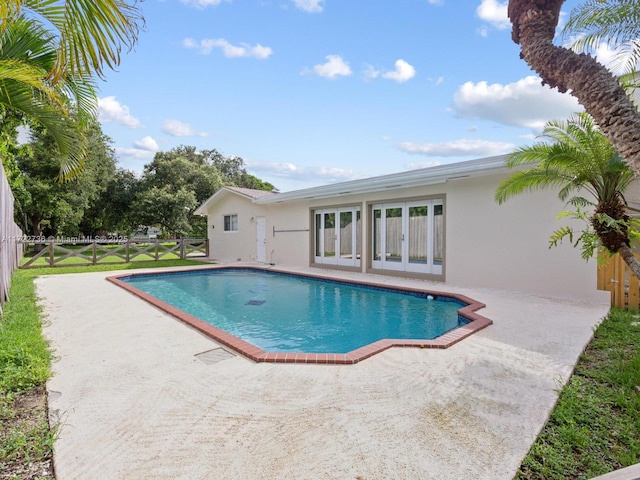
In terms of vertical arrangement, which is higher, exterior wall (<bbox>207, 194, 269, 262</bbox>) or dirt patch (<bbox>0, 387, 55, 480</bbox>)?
exterior wall (<bbox>207, 194, 269, 262</bbox>)

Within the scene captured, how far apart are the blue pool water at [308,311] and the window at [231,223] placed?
279 inches

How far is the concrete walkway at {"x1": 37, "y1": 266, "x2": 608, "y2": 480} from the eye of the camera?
8.11 feet

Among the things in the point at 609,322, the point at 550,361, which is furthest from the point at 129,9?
the point at 609,322

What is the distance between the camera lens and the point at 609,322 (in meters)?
6.02

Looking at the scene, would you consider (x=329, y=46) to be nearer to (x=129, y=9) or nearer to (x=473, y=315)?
(x=473, y=315)

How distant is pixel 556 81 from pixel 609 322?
14.6 feet

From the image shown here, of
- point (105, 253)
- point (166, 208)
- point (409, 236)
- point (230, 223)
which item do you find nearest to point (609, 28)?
point (409, 236)

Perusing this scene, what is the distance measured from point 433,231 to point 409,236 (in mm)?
916

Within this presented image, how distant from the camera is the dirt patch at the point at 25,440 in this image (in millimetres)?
2385

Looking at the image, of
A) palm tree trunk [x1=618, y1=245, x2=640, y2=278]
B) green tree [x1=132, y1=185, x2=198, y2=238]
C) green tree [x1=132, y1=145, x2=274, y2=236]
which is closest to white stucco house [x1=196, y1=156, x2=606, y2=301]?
palm tree trunk [x1=618, y1=245, x2=640, y2=278]

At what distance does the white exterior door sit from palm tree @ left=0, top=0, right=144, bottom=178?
12.7 metres

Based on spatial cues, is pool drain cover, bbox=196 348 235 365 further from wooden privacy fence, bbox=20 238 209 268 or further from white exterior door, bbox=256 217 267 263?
wooden privacy fence, bbox=20 238 209 268

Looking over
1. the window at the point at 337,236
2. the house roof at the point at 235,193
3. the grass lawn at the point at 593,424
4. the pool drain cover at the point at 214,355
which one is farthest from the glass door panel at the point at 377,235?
the pool drain cover at the point at 214,355

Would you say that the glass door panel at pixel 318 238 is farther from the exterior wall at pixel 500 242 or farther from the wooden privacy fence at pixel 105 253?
the wooden privacy fence at pixel 105 253
